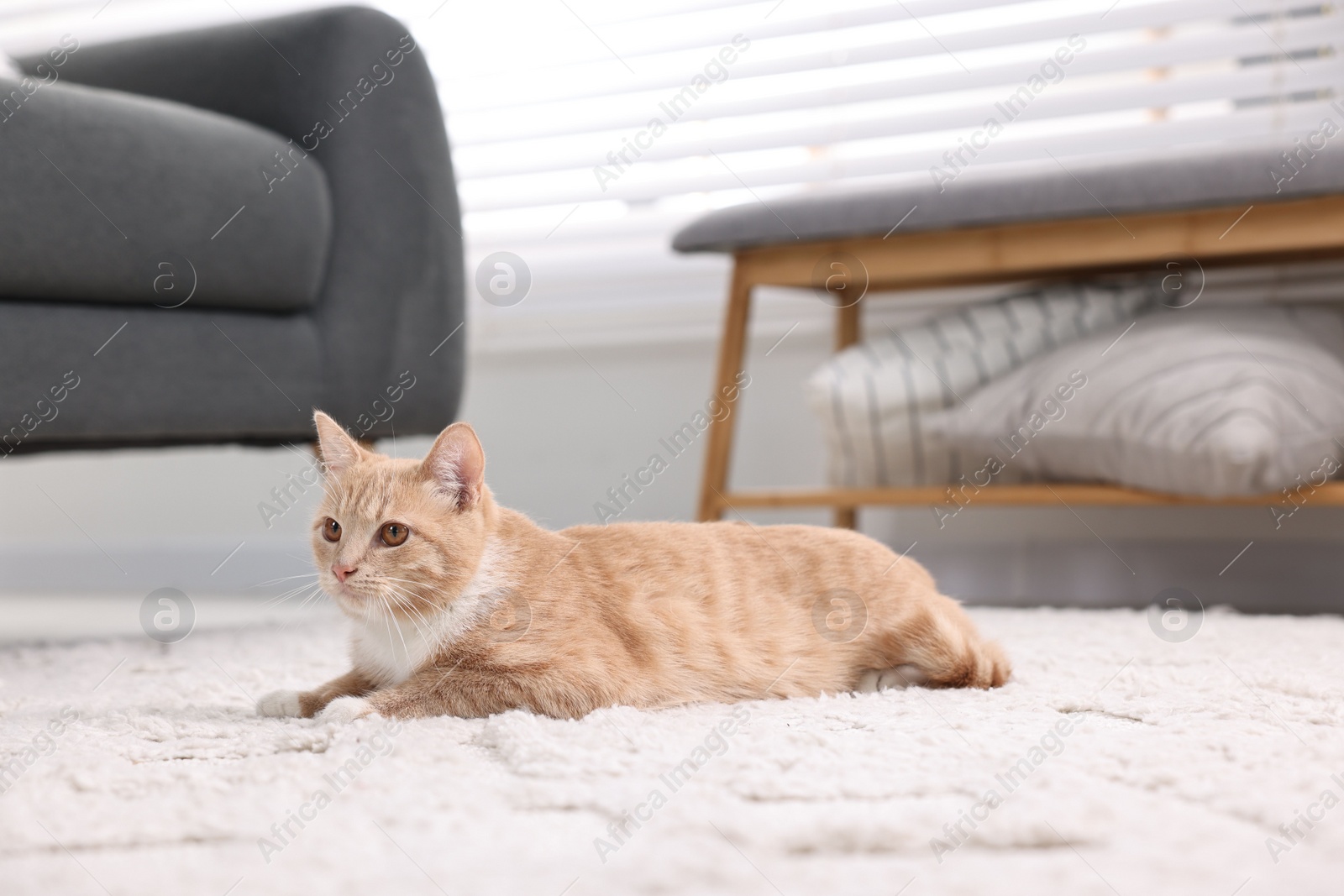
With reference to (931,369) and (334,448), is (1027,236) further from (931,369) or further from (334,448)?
(334,448)

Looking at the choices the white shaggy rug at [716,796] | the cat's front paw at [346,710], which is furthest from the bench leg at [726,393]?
the cat's front paw at [346,710]

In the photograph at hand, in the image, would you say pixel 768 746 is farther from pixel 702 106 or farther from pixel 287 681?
pixel 702 106

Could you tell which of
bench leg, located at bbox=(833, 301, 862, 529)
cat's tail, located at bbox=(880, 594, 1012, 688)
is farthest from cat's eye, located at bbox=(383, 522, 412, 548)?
bench leg, located at bbox=(833, 301, 862, 529)

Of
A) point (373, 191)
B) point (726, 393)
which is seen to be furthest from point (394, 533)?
point (726, 393)

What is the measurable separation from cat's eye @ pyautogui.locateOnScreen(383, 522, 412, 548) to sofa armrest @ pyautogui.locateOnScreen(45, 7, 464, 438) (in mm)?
768

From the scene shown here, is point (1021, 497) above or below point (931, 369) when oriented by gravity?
below

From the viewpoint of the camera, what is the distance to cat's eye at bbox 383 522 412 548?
99cm

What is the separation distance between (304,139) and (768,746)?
4.54 ft

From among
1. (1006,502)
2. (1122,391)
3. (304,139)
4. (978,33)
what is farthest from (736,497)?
(978,33)

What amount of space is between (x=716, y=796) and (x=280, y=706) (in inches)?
20.5

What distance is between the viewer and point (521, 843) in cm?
61

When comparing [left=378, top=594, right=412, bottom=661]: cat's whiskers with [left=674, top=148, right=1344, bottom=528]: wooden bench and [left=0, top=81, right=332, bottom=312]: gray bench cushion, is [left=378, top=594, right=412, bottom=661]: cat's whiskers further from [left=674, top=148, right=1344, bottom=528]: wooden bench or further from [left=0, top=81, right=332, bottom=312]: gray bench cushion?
[left=674, top=148, right=1344, bottom=528]: wooden bench

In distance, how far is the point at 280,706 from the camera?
1032mm

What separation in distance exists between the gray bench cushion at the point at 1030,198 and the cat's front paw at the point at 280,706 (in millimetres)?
1260
